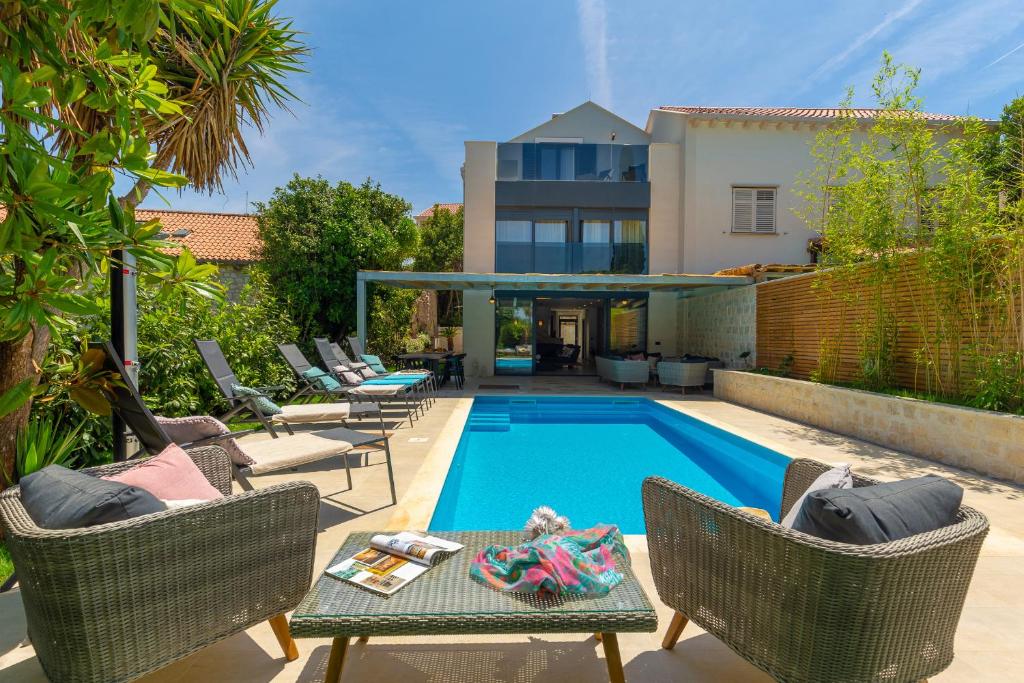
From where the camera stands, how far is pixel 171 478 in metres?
2.00

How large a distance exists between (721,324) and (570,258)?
14.8ft

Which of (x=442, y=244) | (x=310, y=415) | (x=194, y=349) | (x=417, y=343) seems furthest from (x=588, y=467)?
(x=442, y=244)

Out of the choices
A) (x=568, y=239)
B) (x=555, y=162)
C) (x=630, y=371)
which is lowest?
(x=630, y=371)

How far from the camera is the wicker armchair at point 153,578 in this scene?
1.41m

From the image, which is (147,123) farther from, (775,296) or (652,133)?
(652,133)

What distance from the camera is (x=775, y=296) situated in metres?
9.56

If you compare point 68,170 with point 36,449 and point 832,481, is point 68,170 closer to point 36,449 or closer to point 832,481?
point 36,449

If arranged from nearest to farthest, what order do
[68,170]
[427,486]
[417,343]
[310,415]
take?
[68,170] < [427,486] < [310,415] < [417,343]

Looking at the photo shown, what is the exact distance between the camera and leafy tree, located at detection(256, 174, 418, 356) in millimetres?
11664

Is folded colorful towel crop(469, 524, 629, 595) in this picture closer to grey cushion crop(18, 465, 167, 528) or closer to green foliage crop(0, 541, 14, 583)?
grey cushion crop(18, 465, 167, 528)

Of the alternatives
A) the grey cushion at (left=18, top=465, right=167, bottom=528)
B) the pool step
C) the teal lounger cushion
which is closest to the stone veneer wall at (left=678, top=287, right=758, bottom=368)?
the pool step

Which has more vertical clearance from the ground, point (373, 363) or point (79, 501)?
point (79, 501)

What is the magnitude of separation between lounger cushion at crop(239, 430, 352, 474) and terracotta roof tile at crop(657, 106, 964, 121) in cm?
1420

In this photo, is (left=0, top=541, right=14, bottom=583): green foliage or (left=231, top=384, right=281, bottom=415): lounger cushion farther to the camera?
(left=231, top=384, right=281, bottom=415): lounger cushion
